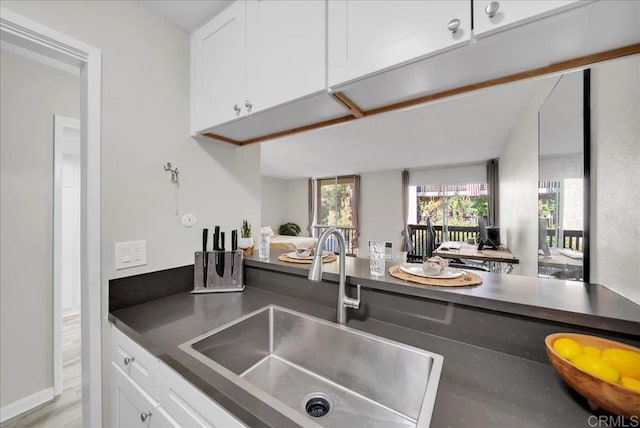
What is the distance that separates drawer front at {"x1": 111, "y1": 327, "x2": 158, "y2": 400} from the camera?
2.92 ft

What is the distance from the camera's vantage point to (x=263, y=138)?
155 centimetres

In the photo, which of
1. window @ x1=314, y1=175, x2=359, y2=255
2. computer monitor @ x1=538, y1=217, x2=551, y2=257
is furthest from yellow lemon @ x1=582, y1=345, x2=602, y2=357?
window @ x1=314, y1=175, x2=359, y2=255

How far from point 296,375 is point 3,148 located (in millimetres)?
2403

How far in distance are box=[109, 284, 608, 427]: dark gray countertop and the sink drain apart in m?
0.26

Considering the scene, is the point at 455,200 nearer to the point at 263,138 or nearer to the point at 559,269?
the point at 559,269

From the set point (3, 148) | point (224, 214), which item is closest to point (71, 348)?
point (3, 148)

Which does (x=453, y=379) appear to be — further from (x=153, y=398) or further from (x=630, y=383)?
(x=153, y=398)

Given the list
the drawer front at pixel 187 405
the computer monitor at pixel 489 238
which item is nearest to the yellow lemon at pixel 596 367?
the drawer front at pixel 187 405

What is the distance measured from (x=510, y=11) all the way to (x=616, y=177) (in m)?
0.72

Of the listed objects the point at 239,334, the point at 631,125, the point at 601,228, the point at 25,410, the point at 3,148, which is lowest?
the point at 25,410

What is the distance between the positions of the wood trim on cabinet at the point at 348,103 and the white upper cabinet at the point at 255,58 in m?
0.08

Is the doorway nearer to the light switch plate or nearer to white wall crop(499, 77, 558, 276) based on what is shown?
the light switch plate

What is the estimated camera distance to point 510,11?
0.62m

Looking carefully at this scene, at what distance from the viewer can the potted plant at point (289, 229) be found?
26.5 ft
